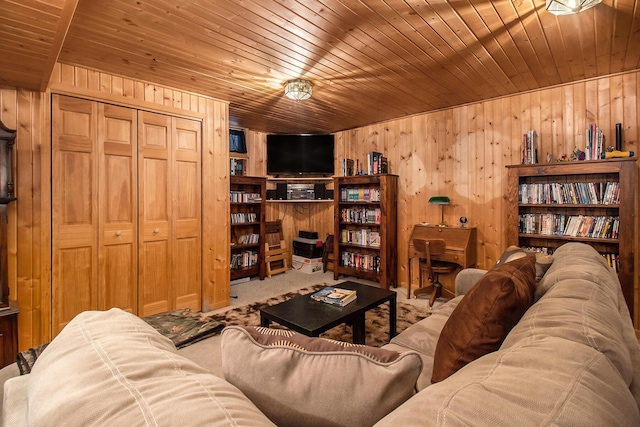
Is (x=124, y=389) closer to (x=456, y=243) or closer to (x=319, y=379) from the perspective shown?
(x=319, y=379)

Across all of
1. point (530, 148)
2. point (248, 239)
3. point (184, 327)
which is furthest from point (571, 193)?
point (248, 239)

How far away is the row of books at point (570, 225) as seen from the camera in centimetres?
299

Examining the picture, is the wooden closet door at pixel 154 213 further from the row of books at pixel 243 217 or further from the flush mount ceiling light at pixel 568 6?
the flush mount ceiling light at pixel 568 6

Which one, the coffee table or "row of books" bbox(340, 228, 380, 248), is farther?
"row of books" bbox(340, 228, 380, 248)

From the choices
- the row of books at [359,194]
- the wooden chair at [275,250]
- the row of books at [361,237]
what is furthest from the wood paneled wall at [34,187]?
the row of books at [361,237]

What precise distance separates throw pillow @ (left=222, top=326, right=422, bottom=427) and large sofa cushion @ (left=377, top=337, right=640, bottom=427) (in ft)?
0.54

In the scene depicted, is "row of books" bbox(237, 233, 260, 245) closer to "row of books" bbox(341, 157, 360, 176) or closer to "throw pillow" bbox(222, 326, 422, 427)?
"row of books" bbox(341, 157, 360, 176)

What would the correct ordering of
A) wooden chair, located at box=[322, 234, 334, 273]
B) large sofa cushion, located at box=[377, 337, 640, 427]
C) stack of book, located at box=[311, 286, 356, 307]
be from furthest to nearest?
wooden chair, located at box=[322, 234, 334, 273] < stack of book, located at box=[311, 286, 356, 307] < large sofa cushion, located at box=[377, 337, 640, 427]

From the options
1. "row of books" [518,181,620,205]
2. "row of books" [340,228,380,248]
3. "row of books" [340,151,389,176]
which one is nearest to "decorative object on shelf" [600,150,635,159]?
"row of books" [518,181,620,205]

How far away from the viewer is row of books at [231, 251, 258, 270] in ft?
16.1

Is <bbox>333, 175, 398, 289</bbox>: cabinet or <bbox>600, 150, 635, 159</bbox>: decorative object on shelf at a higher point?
<bbox>600, 150, 635, 159</bbox>: decorative object on shelf

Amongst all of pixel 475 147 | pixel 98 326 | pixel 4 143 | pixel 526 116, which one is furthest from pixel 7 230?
pixel 526 116

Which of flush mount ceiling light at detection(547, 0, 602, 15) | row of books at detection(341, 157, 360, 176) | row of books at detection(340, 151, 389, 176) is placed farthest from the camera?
row of books at detection(341, 157, 360, 176)

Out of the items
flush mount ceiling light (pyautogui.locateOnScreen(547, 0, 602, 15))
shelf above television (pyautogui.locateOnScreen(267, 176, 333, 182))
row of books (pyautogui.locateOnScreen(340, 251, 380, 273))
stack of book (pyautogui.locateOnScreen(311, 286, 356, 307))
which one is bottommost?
row of books (pyautogui.locateOnScreen(340, 251, 380, 273))
